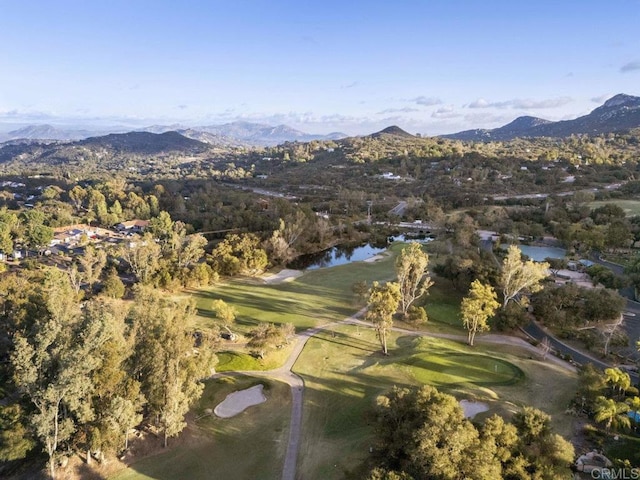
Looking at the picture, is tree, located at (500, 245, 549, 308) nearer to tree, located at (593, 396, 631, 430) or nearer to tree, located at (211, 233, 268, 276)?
tree, located at (593, 396, 631, 430)

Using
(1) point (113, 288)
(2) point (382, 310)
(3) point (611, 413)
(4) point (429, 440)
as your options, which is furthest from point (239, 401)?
(1) point (113, 288)

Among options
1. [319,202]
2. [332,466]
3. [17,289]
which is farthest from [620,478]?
[319,202]

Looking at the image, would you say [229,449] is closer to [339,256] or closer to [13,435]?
[13,435]

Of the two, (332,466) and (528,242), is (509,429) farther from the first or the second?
(528,242)

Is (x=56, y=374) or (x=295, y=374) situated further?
(x=295, y=374)

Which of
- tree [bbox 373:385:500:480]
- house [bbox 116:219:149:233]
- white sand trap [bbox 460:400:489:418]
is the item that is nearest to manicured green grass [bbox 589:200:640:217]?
white sand trap [bbox 460:400:489:418]

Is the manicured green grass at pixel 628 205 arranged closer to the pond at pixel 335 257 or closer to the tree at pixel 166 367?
the pond at pixel 335 257

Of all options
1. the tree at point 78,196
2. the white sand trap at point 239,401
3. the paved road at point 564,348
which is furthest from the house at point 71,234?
the paved road at point 564,348
